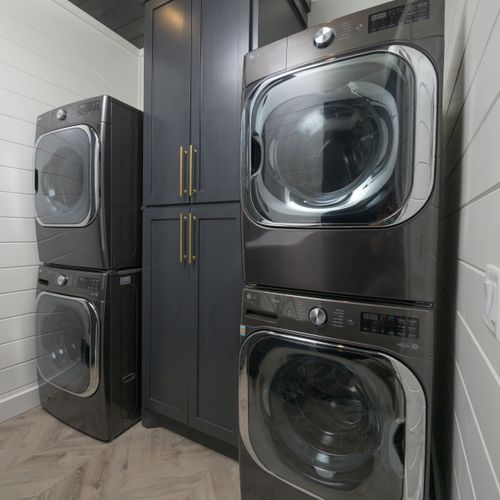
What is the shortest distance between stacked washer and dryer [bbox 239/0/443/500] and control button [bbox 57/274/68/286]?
119cm

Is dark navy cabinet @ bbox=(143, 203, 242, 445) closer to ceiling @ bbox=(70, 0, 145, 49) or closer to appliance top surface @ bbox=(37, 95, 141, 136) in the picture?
appliance top surface @ bbox=(37, 95, 141, 136)

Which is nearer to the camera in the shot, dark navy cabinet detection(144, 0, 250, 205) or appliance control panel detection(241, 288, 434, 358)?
appliance control panel detection(241, 288, 434, 358)

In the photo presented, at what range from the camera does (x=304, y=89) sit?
103 centimetres

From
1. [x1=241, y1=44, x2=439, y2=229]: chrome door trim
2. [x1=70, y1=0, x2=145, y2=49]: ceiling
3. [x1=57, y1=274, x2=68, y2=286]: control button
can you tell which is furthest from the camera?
[x1=70, y1=0, x2=145, y2=49]: ceiling

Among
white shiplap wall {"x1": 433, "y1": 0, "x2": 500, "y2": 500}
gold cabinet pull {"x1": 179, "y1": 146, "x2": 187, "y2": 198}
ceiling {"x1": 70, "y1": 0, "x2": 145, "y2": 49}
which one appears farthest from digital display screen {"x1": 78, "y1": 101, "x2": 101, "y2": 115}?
white shiplap wall {"x1": 433, "y1": 0, "x2": 500, "y2": 500}

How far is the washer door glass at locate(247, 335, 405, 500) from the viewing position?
91cm

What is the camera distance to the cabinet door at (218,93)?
1.39 metres

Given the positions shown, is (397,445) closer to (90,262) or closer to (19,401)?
(90,262)

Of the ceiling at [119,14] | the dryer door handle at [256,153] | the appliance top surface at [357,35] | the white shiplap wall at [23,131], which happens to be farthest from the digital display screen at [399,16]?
the white shiplap wall at [23,131]

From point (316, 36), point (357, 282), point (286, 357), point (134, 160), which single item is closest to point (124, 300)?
point (134, 160)

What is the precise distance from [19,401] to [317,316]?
6.63 ft

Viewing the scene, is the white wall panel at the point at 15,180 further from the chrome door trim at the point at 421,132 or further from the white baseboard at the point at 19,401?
the chrome door trim at the point at 421,132

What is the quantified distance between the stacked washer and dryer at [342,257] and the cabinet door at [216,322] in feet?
0.97

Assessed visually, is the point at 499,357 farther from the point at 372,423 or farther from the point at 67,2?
the point at 67,2
